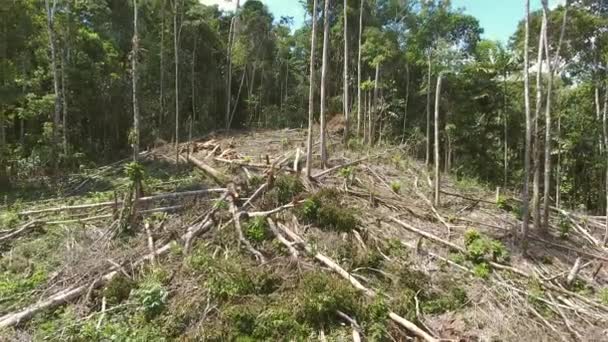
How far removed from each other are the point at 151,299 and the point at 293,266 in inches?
80.5

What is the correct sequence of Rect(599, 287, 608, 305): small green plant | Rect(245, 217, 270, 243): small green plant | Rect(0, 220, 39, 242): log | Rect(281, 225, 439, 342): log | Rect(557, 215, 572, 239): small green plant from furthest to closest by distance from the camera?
Rect(557, 215, 572, 239): small green plant, Rect(0, 220, 39, 242): log, Rect(245, 217, 270, 243): small green plant, Rect(599, 287, 608, 305): small green plant, Rect(281, 225, 439, 342): log

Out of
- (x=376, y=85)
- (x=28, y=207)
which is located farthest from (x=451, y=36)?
(x=28, y=207)

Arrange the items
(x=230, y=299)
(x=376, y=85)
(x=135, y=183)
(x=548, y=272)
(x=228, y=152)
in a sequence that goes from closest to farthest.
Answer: (x=230, y=299)
(x=548, y=272)
(x=135, y=183)
(x=228, y=152)
(x=376, y=85)

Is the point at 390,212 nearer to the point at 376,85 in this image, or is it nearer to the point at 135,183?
the point at 135,183

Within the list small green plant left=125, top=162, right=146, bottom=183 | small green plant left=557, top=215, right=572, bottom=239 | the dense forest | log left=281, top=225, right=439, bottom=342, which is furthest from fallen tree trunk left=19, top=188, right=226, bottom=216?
small green plant left=557, top=215, right=572, bottom=239

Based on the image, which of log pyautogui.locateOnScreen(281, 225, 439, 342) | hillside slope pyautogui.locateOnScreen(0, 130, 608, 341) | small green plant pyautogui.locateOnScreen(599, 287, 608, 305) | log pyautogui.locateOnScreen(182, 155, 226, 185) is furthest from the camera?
log pyautogui.locateOnScreen(182, 155, 226, 185)

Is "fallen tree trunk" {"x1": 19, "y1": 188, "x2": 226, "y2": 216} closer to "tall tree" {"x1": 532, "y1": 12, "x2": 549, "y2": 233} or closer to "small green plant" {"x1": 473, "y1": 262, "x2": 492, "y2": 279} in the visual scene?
"small green plant" {"x1": 473, "y1": 262, "x2": 492, "y2": 279}

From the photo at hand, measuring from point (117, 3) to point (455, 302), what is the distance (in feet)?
62.6

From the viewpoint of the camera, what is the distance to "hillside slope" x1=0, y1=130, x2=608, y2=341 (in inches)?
235

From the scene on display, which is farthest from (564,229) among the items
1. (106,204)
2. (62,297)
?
(106,204)

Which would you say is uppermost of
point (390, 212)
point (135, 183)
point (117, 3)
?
point (117, 3)

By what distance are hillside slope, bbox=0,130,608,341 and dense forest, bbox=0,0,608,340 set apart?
2656 millimetres

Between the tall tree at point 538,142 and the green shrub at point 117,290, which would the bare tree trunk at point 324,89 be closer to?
the tall tree at point 538,142

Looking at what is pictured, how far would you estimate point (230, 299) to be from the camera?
6.16 m
